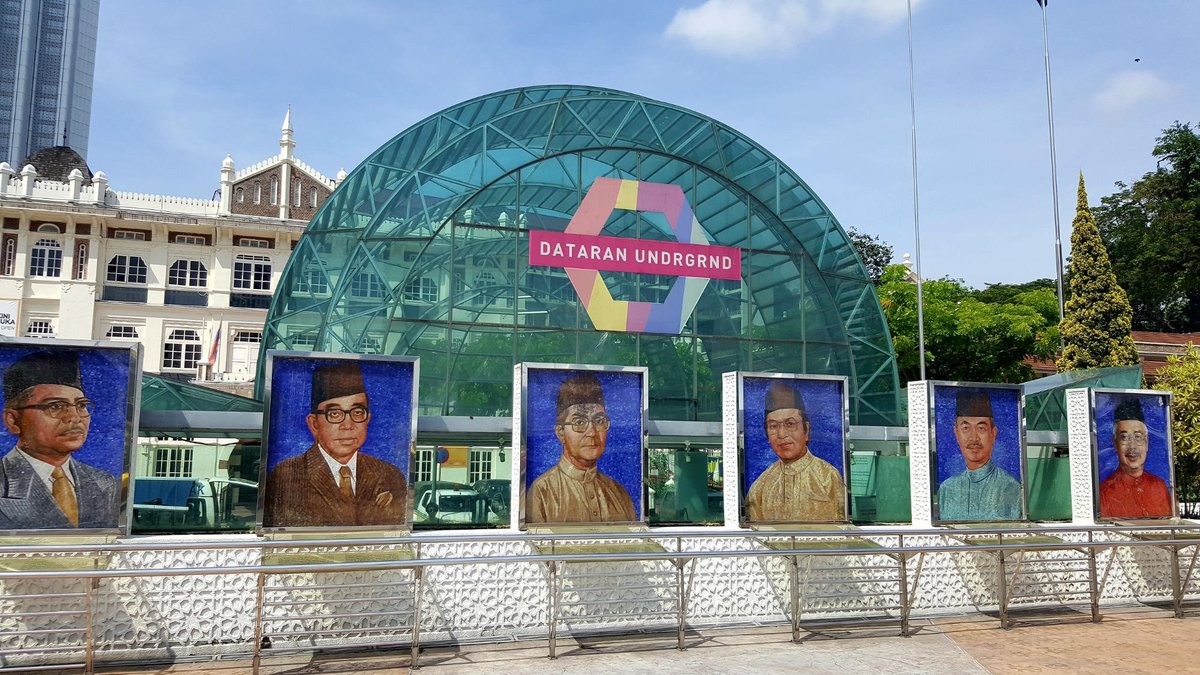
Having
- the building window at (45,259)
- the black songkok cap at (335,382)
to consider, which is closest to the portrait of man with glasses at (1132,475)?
the black songkok cap at (335,382)

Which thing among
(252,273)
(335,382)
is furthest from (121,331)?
(335,382)

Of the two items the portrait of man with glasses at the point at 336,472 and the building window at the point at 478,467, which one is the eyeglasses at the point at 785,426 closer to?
the building window at the point at 478,467

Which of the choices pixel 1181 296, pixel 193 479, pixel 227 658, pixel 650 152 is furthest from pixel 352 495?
pixel 1181 296

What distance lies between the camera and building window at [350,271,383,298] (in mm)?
15820

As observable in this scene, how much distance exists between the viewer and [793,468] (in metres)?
11.2

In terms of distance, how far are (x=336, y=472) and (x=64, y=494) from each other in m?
2.53

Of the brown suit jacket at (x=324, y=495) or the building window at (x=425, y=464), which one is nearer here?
the brown suit jacket at (x=324, y=495)

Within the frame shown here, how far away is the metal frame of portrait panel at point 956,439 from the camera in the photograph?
11.5 m

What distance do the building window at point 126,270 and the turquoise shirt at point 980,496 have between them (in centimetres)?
4485

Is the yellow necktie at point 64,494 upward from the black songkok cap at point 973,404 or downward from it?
downward

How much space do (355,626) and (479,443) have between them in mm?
3882

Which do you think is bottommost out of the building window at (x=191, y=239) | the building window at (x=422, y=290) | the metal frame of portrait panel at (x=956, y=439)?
Answer: the metal frame of portrait panel at (x=956, y=439)

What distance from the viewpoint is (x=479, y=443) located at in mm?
12492

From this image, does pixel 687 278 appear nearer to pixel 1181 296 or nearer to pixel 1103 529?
pixel 1103 529
